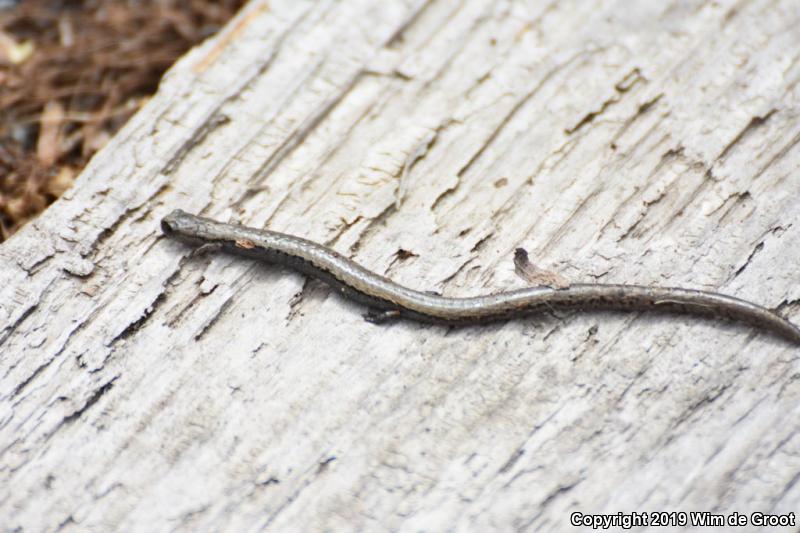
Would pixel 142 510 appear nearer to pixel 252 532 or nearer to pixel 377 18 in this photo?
pixel 252 532

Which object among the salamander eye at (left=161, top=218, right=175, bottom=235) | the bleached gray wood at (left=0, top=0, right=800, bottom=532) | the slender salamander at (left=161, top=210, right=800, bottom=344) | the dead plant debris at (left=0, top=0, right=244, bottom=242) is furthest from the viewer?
the dead plant debris at (left=0, top=0, right=244, bottom=242)

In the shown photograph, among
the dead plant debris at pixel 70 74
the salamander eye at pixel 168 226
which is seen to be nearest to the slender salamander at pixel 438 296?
the salamander eye at pixel 168 226

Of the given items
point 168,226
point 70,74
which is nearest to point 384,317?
point 168,226

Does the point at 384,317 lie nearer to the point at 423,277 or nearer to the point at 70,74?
the point at 423,277

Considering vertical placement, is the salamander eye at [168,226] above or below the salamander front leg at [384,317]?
below

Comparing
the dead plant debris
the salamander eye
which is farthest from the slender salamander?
the dead plant debris

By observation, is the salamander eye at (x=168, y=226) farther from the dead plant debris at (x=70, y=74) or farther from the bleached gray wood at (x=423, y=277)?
the dead plant debris at (x=70, y=74)

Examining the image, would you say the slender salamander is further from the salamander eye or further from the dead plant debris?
the dead plant debris
